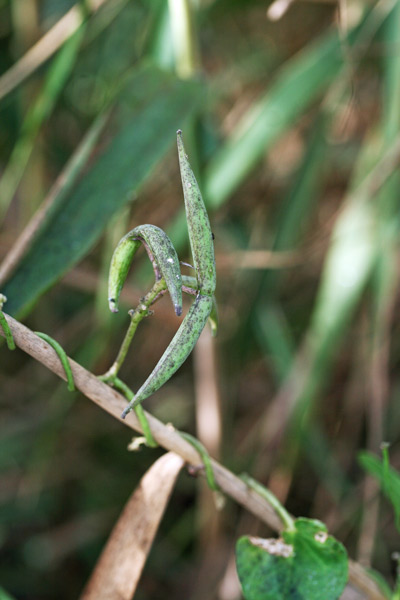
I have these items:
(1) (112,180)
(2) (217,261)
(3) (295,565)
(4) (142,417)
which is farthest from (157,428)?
(2) (217,261)

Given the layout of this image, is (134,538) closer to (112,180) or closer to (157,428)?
(157,428)

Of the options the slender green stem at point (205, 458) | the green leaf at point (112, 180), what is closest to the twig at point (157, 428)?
the slender green stem at point (205, 458)

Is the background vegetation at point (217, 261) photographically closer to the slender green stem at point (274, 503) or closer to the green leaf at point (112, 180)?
the green leaf at point (112, 180)

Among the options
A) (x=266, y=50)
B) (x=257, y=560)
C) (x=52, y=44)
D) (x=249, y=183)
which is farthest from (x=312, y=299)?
(x=257, y=560)

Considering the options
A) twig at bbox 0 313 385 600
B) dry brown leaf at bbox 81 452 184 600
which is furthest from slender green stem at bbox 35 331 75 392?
dry brown leaf at bbox 81 452 184 600

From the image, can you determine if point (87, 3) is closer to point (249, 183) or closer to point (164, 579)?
point (249, 183)
